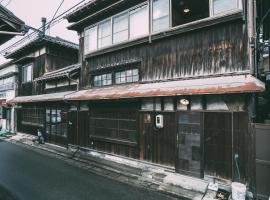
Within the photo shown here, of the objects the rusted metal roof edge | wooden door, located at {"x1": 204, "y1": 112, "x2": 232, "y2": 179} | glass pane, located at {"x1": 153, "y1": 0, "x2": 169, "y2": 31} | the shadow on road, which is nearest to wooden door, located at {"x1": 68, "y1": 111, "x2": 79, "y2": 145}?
the rusted metal roof edge

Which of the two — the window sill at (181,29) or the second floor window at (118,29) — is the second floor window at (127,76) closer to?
the window sill at (181,29)

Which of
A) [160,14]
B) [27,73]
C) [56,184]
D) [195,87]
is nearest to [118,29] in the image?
[160,14]

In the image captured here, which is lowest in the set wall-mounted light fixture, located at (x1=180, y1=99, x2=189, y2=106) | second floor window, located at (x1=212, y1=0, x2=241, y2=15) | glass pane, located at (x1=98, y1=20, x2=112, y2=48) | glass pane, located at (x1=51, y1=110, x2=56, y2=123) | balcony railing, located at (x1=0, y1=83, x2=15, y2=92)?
glass pane, located at (x1=51, y1=110, x2=56, y2=123)

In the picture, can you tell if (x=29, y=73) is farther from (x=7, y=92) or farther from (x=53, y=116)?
(x=53, y=116)

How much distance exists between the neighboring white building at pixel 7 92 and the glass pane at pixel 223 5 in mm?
24487

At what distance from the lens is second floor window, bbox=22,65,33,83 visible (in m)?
22.8

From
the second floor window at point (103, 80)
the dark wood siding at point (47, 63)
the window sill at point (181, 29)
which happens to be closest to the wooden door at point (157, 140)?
the second floor window at point (103, 80)

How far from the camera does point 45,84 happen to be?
64.9ft

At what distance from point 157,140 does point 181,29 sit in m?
5.29

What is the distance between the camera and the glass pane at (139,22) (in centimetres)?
1102

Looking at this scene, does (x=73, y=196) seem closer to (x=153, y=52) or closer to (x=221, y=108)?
(x=221, y=108)

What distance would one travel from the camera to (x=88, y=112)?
45.7ft

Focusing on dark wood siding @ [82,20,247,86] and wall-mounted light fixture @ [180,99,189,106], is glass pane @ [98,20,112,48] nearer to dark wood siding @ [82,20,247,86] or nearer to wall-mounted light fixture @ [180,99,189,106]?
dark wood siding @ [82,20,247,86]

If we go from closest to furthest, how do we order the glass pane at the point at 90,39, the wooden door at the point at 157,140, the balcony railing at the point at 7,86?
the wooden door at the point at 157,140 < the glass pane at the point at 90,39 < the balcony railing at the point at 7,86
